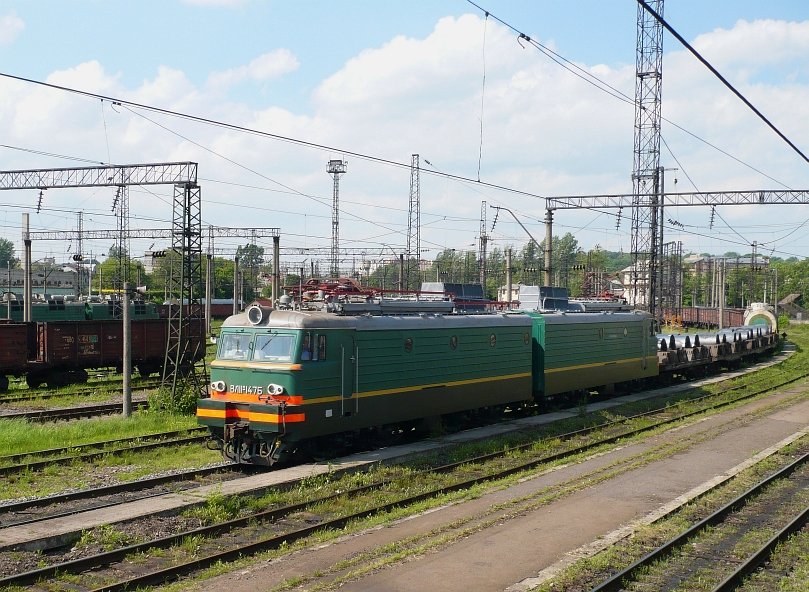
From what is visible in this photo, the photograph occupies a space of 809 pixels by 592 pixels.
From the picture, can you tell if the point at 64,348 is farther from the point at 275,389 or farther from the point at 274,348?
the point at 275,389

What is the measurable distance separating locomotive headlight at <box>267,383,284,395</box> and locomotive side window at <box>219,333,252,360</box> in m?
1.12

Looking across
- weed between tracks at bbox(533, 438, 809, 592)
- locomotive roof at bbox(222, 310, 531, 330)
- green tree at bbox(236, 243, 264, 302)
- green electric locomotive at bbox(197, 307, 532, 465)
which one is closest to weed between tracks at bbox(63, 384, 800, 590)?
green electric locomotive at bbox(197, 307, 532, 465)

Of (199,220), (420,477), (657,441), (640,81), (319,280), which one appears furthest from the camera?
(640,81)

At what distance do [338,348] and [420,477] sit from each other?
3.00 m

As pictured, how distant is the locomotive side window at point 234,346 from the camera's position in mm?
16953

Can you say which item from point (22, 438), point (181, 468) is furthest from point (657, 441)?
point (22, 438)

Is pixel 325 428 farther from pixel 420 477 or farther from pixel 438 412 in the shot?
pixel 438 412

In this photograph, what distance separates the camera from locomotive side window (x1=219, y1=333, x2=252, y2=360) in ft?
55.6

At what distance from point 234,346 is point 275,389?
170cm

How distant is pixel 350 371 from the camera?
17328mm

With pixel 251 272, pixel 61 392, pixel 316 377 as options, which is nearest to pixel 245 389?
pixel 316 377

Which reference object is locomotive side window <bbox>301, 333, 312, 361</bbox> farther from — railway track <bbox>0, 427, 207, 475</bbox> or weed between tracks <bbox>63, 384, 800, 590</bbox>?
railway track <bbox>0, 427, 207, 475</bbox>

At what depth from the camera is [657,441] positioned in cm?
2062

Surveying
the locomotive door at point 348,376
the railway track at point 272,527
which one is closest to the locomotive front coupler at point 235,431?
the locomotive door at point 348,376
